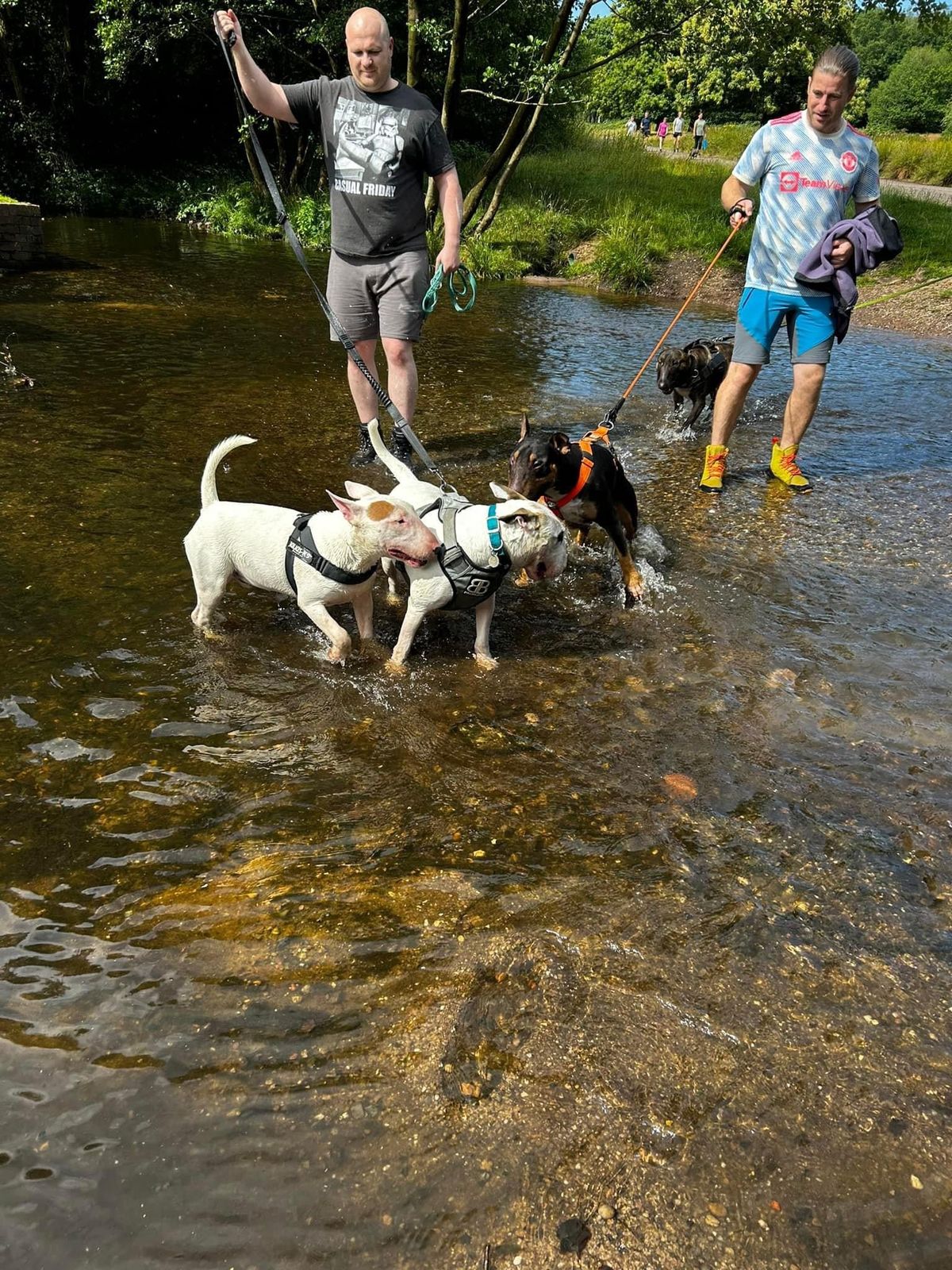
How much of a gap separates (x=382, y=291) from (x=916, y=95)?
3097 inches

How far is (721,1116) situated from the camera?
2.24 meters

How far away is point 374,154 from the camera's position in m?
5.77

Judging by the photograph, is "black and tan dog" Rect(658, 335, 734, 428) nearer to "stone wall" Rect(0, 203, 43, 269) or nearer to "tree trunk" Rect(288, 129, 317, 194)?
"stone wall" Rect(0, 203, 43, 269)

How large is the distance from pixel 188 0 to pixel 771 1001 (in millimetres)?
25728

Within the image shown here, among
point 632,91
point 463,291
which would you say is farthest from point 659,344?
point 632,91

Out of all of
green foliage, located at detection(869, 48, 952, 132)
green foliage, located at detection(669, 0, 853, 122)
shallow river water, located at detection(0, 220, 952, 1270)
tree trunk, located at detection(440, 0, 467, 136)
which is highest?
green foliage, located at detection(869, 48, 952, 132)

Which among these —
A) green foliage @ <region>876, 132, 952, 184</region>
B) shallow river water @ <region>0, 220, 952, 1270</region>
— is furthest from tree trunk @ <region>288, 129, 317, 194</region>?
shallow river water @ <region>0, 220, 952, 1270</region>

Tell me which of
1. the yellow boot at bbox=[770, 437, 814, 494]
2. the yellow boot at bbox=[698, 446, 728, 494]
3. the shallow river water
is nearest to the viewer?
the shallow river water

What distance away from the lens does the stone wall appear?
43.5ft

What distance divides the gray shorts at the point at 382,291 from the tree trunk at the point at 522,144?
13124mm

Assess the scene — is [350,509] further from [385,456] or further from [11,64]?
[11,64]

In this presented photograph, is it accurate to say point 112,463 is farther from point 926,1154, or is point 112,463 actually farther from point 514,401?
point 926,1154

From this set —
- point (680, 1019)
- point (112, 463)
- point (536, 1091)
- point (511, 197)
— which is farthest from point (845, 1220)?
point (511, 197)

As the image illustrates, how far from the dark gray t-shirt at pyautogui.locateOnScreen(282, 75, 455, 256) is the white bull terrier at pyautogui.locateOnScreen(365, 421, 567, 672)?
2304mm
